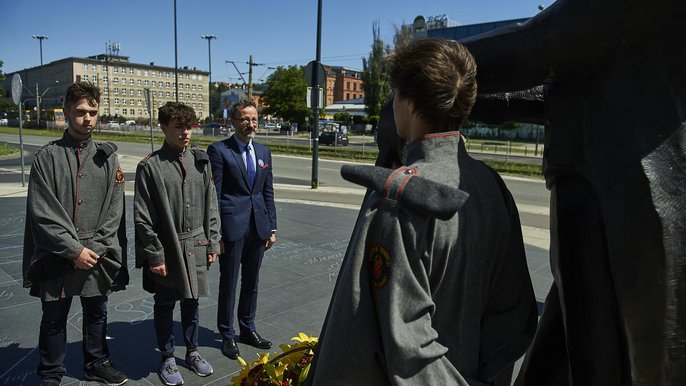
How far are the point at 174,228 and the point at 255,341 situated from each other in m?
1.15

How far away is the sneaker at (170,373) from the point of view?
11.1 ft

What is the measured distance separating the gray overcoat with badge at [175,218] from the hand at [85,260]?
0.31m

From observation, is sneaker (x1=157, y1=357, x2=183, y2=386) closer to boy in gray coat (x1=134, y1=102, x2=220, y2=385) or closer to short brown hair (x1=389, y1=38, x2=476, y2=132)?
boy in gray coat (x1=134, y1=102, x2=220, y2=385)

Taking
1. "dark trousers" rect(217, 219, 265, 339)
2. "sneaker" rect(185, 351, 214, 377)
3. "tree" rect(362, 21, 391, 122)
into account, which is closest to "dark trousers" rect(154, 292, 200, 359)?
"sneaker" rect(185, 351, 214, 377)

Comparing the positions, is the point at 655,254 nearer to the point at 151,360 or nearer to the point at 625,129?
the point at 625,129

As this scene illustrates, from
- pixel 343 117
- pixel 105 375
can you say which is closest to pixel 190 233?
pixel 105 375

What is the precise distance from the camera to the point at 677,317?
4.30 feet

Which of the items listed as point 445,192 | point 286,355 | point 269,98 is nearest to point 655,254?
point 445,192

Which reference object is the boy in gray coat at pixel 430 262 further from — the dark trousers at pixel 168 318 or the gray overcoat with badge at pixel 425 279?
the dark trousers at pixel 168 318

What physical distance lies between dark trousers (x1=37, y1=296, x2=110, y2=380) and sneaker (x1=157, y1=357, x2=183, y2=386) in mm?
436

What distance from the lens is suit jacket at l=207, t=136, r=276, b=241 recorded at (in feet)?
12.7

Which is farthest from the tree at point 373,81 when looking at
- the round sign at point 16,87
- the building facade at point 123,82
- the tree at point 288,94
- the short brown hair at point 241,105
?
the building facade at point 123,82

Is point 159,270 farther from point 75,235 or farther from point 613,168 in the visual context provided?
point 613,168

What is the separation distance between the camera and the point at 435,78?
4.04ft
